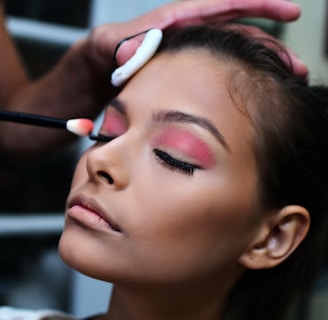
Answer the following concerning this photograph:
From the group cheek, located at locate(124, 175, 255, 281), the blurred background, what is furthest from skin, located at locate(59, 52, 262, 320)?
the blurred background

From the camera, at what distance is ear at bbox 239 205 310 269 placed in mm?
579

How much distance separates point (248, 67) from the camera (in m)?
0.58

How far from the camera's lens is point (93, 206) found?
0.51 meters

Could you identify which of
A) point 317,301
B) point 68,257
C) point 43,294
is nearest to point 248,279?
point 68,257

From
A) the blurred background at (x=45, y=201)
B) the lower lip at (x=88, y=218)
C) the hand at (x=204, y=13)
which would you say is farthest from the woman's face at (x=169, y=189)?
the blurred background at (x=45, y=201)

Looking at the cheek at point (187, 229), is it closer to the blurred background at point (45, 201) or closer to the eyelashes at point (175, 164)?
the eyelashes at point (175, 164)

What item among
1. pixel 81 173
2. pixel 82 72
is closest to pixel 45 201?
pixel 82 72

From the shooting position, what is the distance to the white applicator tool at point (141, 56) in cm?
59

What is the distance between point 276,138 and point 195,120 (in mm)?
96

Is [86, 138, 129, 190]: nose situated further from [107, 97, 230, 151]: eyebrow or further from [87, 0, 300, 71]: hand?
[87, 0, 300, 71]: hand

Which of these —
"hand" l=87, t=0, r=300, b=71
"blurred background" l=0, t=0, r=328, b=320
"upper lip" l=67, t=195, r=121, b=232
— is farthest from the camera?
"blurred background" l=0, t=0, r=328, b=320

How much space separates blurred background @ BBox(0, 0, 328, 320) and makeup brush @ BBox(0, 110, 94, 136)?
658 mm

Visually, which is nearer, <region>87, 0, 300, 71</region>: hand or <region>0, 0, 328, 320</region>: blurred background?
<region>87, 0, 300, 71</region>: hand

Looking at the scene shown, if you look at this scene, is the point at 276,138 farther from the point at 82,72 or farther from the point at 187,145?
the point at 82,72
